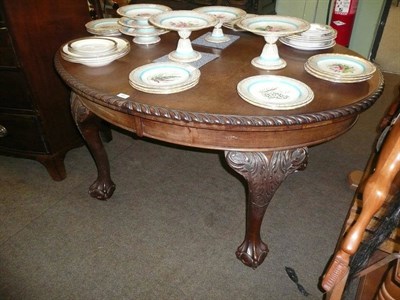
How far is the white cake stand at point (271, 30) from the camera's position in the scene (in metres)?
1.13

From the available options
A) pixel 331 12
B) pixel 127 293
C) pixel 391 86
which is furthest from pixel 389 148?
pixel 331 12

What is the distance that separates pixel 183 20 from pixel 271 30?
0.37 meters

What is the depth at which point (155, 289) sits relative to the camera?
1.34m

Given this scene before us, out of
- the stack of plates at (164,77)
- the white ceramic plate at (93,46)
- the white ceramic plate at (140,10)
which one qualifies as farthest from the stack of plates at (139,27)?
the stack of plates at (164,77)

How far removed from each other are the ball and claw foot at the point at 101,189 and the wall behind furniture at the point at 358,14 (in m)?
2.72

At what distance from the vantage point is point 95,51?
1224mm

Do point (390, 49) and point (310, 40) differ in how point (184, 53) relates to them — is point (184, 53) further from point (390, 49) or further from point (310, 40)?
point (390, 49)

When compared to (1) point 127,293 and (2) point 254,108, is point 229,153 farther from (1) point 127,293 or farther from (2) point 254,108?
(1) point 127,293

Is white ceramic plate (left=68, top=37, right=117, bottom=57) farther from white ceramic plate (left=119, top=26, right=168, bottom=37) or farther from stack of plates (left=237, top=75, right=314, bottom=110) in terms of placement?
stack of plates (left=237, top=75, right=314, bottom=110)

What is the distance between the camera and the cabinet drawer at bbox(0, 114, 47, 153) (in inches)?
67.2

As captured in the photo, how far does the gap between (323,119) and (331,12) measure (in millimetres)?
2829

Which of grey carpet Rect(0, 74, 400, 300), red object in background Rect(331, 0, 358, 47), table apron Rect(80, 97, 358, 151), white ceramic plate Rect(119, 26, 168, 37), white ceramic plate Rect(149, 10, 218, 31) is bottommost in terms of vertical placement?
grey carpet Rect(0, 74, 400, 300)

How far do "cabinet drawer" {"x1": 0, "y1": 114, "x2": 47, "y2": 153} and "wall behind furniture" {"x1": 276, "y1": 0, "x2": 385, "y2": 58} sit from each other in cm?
278

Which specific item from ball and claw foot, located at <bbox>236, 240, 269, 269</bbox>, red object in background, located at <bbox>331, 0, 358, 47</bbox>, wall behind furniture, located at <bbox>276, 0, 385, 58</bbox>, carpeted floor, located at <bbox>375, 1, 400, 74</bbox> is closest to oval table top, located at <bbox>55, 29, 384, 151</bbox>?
ball and claw foot, located at <bbox>236, 240, 269, 269</bbox>
